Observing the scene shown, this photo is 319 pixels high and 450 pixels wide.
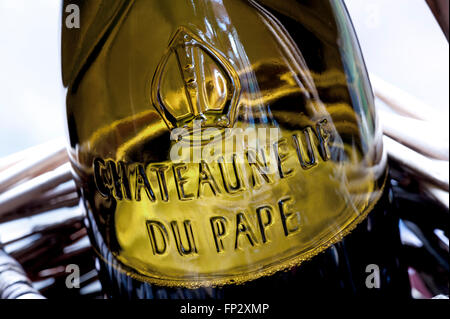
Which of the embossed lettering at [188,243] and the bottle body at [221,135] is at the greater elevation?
the bottle body at [221,135]

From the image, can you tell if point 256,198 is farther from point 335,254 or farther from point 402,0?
point 402,0

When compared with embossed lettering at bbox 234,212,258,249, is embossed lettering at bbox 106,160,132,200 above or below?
above

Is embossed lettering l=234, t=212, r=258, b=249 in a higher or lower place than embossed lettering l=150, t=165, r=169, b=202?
lower

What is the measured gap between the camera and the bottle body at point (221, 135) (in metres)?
0.27

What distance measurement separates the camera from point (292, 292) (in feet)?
0.91

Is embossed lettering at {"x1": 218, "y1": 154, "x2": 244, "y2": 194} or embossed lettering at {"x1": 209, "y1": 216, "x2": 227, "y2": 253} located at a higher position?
embossed lettering at {"x1": 218, "y1": 154, "x2": 244, "y2": 194}

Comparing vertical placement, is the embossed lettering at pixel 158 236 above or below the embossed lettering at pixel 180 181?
below

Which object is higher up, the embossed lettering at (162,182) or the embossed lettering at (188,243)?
the embossed lettering at (162,182)

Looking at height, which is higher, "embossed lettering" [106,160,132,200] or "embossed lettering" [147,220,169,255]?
"embossed lettering" [106,160,132,200]

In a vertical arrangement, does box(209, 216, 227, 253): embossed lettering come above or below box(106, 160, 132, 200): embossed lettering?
below

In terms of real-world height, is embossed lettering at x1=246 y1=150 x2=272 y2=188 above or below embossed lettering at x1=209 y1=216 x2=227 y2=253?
above

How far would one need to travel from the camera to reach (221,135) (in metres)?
0.27

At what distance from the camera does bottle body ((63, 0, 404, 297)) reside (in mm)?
269
